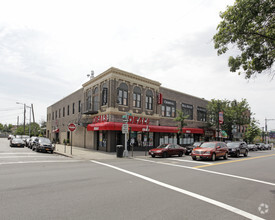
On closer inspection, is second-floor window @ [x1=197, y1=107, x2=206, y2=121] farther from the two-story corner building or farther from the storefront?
the storefront

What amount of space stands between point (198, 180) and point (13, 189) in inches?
264

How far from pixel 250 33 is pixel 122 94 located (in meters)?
16.7

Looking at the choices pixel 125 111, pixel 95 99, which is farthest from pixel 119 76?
pixel 95 99

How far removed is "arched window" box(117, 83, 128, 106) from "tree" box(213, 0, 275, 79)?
48.5ft

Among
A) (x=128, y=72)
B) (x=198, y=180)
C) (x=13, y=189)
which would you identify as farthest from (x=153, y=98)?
(x=13, y=189)

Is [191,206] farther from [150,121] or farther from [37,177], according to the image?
[150,121]

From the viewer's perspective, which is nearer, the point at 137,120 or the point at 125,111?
the point at 125,111

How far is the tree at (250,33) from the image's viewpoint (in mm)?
7898

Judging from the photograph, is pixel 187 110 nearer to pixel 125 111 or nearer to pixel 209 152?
pixel 125 111

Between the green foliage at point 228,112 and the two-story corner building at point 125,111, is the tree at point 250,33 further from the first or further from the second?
the green foliage at point 228,112

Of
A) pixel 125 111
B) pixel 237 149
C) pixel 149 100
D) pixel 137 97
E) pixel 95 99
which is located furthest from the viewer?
pixel 149 100

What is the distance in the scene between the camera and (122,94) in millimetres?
24109

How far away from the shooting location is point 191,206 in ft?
17.3

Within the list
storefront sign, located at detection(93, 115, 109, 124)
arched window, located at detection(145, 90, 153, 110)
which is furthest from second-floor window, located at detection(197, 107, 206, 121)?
storefront sign, located at detection(93, 115, 109, 124)
